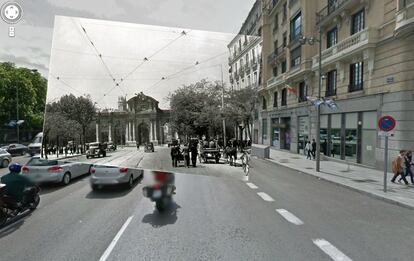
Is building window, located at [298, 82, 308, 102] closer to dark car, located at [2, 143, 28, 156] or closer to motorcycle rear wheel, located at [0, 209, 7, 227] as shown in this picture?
motorcycle rear wheel, located at [0, 209, 7, 227]

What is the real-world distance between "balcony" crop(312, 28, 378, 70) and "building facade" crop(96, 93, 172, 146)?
13158 millimetres

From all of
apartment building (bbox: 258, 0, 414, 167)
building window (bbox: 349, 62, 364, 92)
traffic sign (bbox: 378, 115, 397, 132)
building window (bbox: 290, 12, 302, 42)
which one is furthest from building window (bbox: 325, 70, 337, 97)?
building window (bbox: 290, 12, 302, 42)

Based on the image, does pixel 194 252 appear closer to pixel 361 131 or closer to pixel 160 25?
pixel 160 25

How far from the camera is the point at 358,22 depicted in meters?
13.8

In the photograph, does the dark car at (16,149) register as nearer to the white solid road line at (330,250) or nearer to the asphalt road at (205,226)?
the asphalt road at (205,226)

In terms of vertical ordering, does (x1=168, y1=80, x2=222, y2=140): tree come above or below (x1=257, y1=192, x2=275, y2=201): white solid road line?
above

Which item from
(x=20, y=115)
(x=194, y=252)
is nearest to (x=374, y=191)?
(x=194, y=252)

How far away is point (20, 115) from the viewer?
1267 inches

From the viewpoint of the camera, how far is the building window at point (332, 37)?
620 inches

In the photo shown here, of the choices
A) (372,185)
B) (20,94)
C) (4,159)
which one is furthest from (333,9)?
(20,94)

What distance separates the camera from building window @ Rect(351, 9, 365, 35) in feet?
43.9

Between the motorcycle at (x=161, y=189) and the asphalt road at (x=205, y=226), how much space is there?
15 cm

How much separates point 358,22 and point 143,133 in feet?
50.9

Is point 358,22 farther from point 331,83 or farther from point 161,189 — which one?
point 161,189
